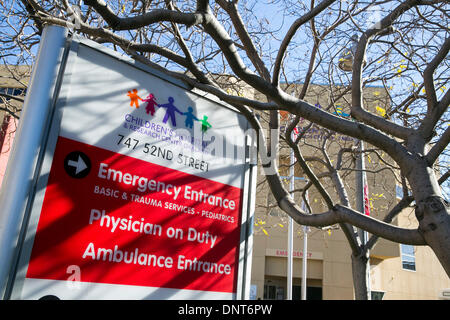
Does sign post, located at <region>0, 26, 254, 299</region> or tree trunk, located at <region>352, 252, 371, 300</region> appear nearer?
sign post, located at <region>0, 26, 254, 299</region>

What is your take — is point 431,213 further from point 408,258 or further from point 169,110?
point 408,258

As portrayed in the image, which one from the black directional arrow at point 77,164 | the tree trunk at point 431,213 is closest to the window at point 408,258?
the tree trunk at point 431,213

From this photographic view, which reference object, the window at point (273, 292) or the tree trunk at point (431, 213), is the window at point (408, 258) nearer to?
the window at point (273, 292)

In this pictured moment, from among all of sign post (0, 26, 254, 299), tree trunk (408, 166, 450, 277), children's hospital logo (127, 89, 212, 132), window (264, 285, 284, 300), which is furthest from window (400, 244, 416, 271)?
children's hospital logo (127, 89, 212, 132)

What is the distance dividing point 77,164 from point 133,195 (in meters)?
0.33

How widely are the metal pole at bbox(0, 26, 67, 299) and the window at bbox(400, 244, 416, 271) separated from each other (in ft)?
78.2

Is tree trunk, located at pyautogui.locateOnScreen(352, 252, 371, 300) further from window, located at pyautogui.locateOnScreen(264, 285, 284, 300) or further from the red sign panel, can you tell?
window, located at pyautogui.locateOnScreen(264, 285, 284, 300)

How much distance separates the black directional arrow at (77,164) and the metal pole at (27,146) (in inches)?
6.1

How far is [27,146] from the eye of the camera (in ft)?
5.55

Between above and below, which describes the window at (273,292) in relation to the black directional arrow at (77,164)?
below

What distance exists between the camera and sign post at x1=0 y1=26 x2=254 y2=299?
174 centimetres

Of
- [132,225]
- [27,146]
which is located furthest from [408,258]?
[27,146]

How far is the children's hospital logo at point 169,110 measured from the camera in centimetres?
216
